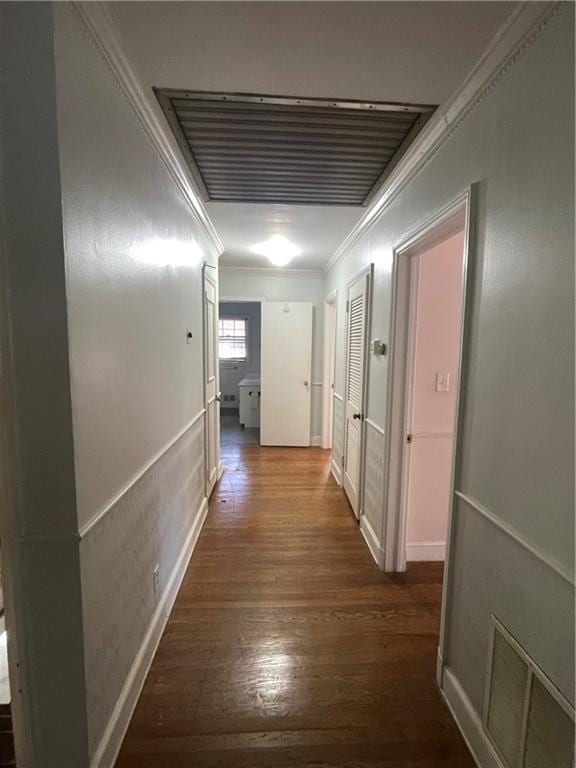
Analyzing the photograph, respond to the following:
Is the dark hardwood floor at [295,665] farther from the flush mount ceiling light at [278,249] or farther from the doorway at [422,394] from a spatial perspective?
the flush mount ceiling light at [278,249]

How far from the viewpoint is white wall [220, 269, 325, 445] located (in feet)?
15.8

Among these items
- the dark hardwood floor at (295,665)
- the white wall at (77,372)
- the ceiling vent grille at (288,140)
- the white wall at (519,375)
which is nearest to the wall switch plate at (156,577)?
the white wall at (77,372)

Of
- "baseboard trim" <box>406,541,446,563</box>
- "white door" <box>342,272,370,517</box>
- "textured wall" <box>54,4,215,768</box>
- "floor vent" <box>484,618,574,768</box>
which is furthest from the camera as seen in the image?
"white door" <box>342,272,370,517</box>

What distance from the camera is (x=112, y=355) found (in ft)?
4.05

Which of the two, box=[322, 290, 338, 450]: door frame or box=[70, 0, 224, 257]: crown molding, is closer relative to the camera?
box=[70, 0, 224, 257]: crown molding

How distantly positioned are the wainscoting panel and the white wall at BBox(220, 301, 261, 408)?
214 inches

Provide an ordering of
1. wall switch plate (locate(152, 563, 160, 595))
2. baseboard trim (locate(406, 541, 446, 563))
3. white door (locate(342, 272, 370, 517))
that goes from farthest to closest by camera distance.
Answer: white door (locate(342, 272, 370, 517)) < baseboard trim (locate(406, 541, 446, 563)) < wall switch plate (locate(152, 563, 160, 595))

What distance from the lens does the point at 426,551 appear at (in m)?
2.39

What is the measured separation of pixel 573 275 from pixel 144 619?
2018 mm

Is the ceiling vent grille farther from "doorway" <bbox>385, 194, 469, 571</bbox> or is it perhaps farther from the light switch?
the light switch

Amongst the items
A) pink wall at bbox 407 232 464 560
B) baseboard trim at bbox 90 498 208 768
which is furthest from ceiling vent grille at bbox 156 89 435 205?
baseboard trim at bbox 90 498 208 768

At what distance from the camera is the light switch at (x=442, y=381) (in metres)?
2.25

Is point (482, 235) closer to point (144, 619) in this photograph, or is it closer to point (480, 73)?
point (480, 73)

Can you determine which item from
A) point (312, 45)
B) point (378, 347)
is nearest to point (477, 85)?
point (312, 45)
